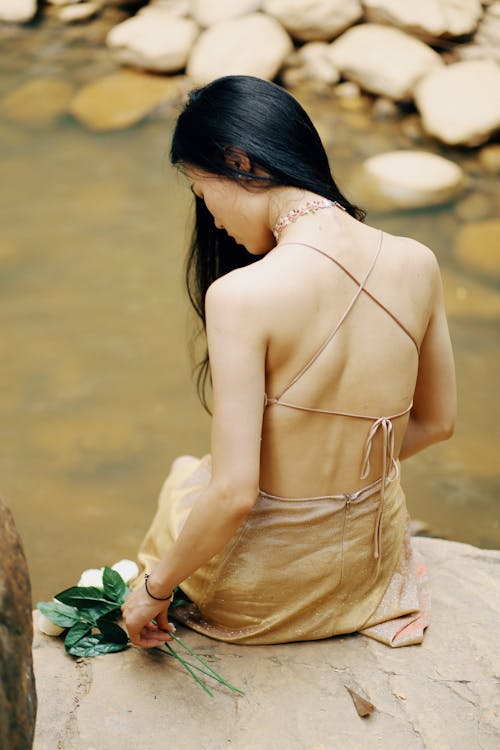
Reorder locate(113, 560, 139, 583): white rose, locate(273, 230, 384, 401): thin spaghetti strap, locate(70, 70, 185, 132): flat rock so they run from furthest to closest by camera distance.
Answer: locate(70, 70, 185, 132): flat rock → locate(113, 560, 139, 583): white rose → locate(273, 230, 384, 401): thin spaghetti strap

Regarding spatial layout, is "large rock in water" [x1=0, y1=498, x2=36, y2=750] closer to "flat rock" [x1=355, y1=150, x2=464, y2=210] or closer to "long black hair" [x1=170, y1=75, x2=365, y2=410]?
"long black hair" [x1=170, y1=75, x2=365, y2=410]

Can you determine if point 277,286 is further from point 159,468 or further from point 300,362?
point 159,468

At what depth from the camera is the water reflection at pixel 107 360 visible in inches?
139

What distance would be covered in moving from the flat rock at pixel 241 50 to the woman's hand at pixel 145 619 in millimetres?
4939

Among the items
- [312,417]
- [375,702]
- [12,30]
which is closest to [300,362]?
[312,417]

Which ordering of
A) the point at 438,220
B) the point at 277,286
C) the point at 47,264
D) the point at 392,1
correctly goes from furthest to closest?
the point at 392,1
the point at 438,220
the point at 47,264
the point at 277,286

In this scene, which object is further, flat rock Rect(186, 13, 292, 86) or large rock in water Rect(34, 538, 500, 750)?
flat rock Rect(186, 13, 292, 86)

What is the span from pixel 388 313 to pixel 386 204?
3702 millimetres

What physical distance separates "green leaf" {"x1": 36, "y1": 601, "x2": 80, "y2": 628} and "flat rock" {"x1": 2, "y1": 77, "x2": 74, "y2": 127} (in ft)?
15.7

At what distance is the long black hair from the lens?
1.64 m

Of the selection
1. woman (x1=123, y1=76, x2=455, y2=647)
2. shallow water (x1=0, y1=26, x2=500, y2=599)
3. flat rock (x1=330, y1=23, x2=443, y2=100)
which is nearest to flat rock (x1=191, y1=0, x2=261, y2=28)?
flat rock (x1=330, y1=23, x2=443, y2=100)

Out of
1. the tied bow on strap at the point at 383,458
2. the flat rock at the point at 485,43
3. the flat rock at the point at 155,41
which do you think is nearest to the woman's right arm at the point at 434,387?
the tied bow on strap at the point at 383,458

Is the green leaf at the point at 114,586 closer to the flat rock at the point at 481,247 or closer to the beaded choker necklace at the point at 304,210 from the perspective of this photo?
the beaded choker necklace at the point at 304,210

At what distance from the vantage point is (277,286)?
158 cm
